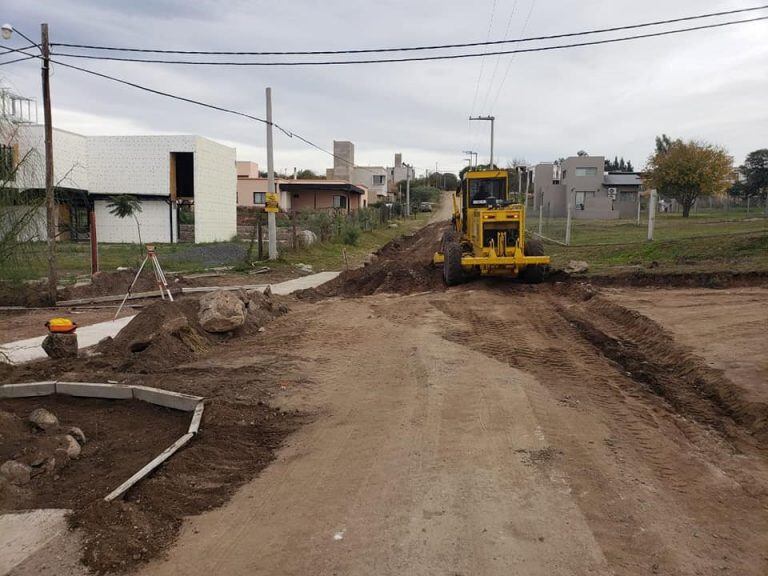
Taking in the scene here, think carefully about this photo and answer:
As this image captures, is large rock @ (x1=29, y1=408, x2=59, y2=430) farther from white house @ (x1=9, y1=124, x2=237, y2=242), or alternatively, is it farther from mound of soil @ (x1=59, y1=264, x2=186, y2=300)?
white house @ (x1=9, y1=124, x2=237, y2=242)

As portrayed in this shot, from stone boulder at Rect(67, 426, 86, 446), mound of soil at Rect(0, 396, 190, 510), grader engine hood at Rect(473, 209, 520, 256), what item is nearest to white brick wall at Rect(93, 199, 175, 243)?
grader engine hood at Rect(473, 209, 520, 256)

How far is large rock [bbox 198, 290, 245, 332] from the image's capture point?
10.6 metres

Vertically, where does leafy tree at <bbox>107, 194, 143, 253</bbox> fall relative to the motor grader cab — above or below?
above

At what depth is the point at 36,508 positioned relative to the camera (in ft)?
15.4

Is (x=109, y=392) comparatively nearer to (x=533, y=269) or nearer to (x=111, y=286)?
(x=111, y=286)

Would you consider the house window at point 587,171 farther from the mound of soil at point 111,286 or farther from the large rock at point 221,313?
the large rock at point 221,313

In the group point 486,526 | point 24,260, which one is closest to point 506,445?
point 486,526

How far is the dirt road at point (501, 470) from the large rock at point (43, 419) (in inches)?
88.7

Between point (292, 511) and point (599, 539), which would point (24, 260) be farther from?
point (599, 539)

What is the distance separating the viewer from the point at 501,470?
5.03 meters

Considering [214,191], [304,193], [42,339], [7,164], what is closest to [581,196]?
[304,193]

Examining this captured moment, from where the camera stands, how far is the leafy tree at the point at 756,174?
6688cm

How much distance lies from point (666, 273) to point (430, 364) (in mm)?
9257

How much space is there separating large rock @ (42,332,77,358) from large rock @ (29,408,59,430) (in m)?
3.00
